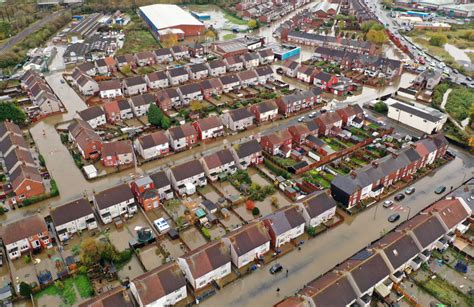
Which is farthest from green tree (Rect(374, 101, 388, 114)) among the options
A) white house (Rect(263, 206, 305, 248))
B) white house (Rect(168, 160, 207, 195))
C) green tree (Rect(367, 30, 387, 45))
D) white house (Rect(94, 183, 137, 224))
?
white house (Rect(94, 183, 137, 224))

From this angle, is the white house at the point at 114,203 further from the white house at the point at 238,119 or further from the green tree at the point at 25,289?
the white house at the point at 238,119

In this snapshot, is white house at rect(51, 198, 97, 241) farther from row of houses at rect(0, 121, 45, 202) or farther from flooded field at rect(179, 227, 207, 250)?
flooded field at rect(179, 227, 207, 250)

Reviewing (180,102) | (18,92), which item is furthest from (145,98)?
(18,92)

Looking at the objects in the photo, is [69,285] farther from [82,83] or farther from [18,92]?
[18,92]

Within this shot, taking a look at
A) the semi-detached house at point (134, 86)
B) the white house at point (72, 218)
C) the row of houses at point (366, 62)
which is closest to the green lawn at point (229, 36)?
Result: the row of houses at point (366, 62)

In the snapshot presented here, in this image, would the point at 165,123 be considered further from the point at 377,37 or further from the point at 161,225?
the point at 377,37
